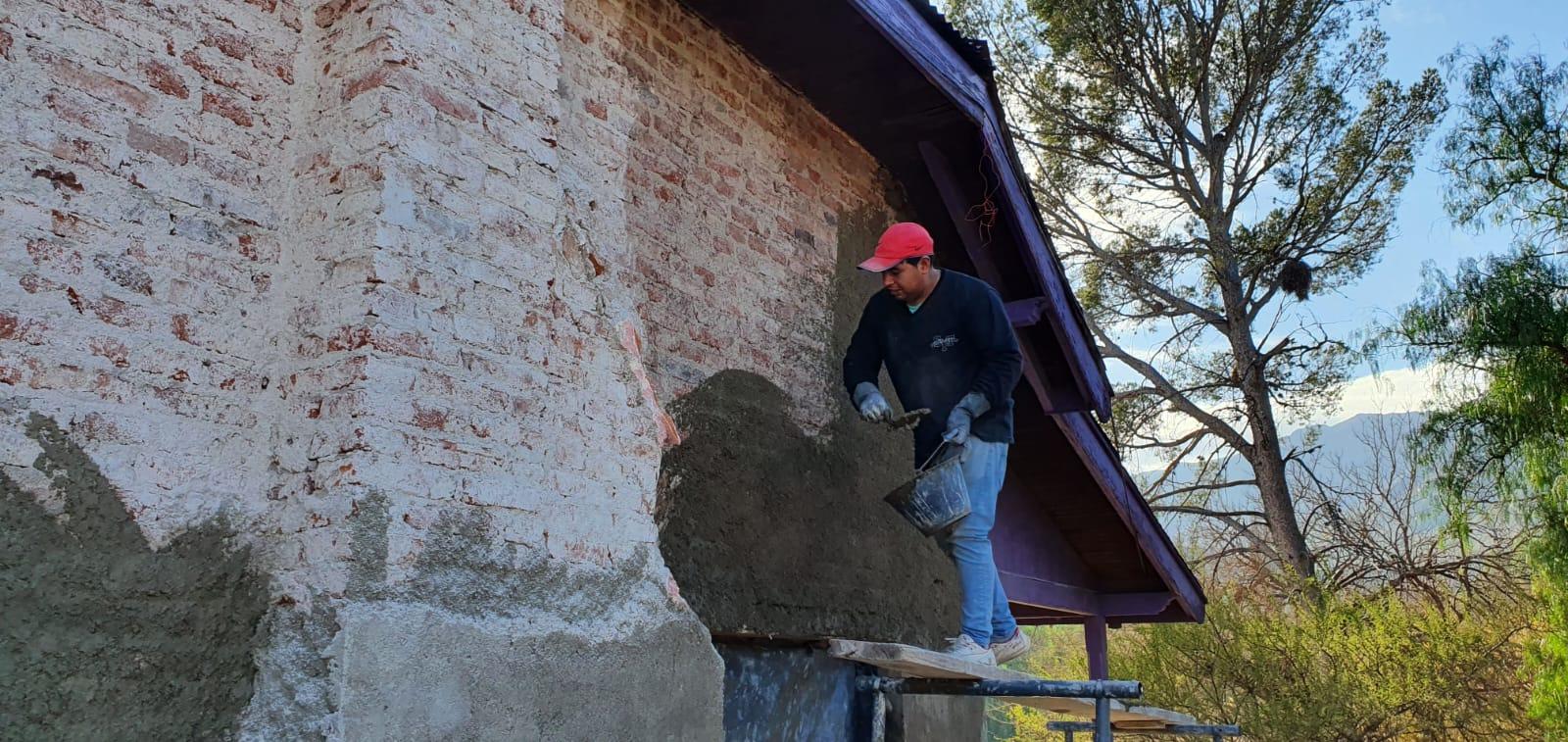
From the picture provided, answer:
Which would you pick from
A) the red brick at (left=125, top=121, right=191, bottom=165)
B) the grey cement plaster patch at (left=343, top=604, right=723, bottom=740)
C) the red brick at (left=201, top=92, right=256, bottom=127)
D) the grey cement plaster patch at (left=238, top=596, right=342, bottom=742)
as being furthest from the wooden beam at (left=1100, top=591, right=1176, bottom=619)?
the red brick at (left=125, top=121, right=191, bottom=165)

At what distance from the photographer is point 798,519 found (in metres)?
4.80

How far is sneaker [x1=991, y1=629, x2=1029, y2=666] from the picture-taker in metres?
4.75

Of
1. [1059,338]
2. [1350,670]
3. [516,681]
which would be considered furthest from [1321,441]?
[516,681]

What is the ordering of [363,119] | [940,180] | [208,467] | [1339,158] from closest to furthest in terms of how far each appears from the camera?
[208,467], [363,119], [940,180], [1339,158]

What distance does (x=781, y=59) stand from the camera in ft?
16.9

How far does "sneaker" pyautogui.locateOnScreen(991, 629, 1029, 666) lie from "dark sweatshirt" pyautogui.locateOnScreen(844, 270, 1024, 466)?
0.81 m

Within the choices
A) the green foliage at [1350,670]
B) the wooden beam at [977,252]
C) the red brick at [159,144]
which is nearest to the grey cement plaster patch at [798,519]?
the wooden beam at [977,252]

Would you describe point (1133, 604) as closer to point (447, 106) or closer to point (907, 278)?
point (907, 278)

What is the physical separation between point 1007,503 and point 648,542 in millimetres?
4841

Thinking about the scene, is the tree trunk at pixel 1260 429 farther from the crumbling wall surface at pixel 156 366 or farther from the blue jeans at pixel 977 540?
the crumbling wall surface at pixel 156 366

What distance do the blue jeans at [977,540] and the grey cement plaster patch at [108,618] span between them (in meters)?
2.64

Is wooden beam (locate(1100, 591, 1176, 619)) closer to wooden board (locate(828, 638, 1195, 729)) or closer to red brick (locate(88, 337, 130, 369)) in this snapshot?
wooden board (locate(828, 638, 1195, 729))

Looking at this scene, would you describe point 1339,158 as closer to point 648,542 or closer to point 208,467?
point 648,542

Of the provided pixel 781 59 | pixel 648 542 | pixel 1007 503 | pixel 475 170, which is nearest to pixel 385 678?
pixel 648 542
